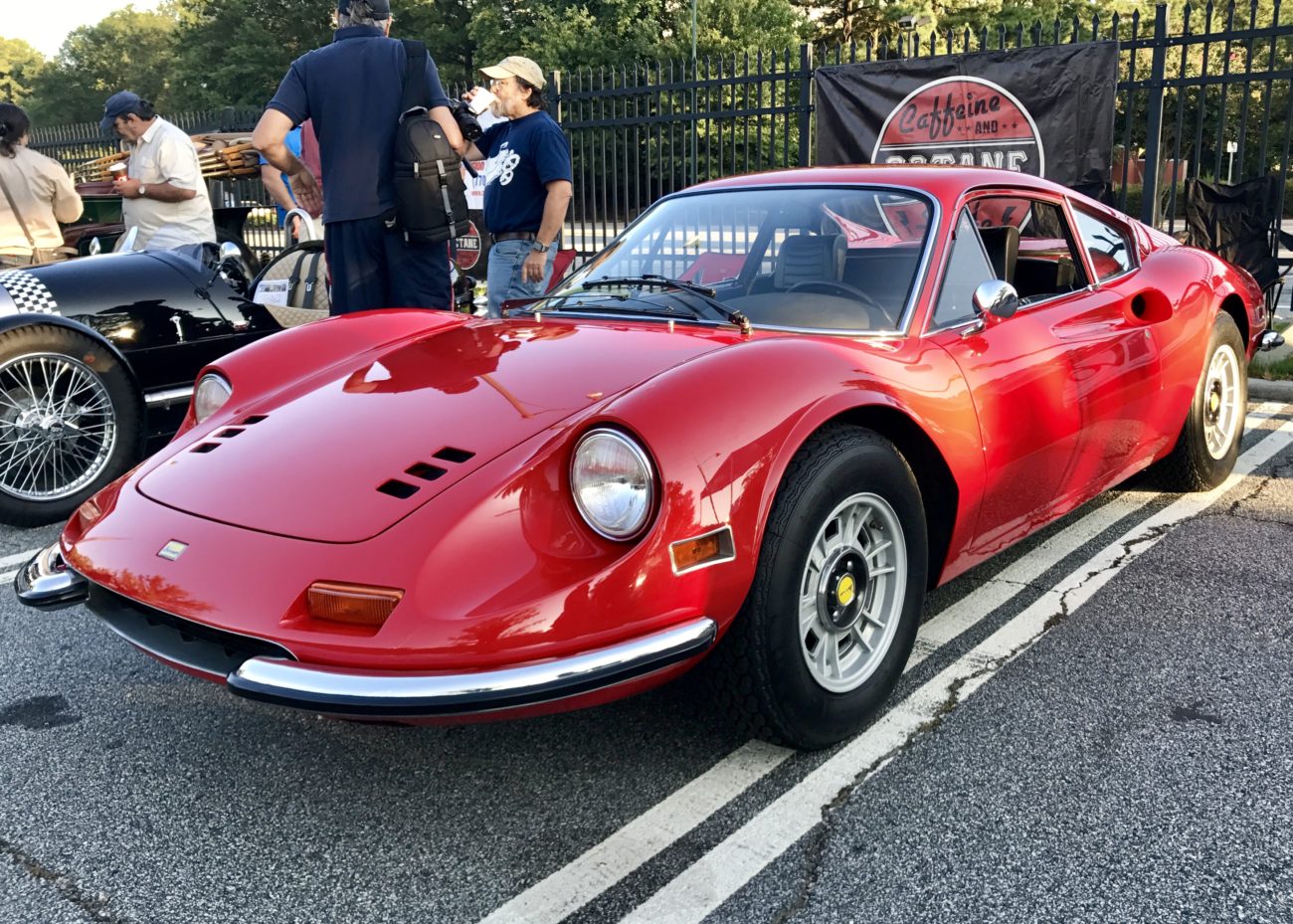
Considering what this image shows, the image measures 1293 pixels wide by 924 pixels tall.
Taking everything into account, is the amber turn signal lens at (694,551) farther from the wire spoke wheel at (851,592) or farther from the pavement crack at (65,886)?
the pavement crack at (65,886)

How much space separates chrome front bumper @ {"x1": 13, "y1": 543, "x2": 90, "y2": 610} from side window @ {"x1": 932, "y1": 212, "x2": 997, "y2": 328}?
232cm

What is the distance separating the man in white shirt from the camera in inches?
253

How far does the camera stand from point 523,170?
5.78 m

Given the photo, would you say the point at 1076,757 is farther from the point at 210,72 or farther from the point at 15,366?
A: the point at 210,72

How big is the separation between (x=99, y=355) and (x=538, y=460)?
3.28 meters

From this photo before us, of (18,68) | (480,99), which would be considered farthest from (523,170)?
(18,68)

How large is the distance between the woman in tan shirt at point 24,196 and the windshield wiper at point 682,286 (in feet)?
15.7

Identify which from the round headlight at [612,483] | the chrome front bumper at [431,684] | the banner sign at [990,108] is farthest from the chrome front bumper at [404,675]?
the banner sign at [990,108]

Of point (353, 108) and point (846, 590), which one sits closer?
point (846, 590)

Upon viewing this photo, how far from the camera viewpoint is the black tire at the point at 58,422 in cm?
456

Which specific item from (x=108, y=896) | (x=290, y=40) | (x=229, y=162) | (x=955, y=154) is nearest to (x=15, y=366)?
(x=108, y=896)

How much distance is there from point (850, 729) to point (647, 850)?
2.07ft

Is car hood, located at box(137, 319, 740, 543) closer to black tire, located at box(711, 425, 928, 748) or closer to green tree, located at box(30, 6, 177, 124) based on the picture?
black tire, located at box(711, 425, 928, 748)

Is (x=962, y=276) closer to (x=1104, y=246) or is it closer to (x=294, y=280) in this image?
(x=1104, y=246)
